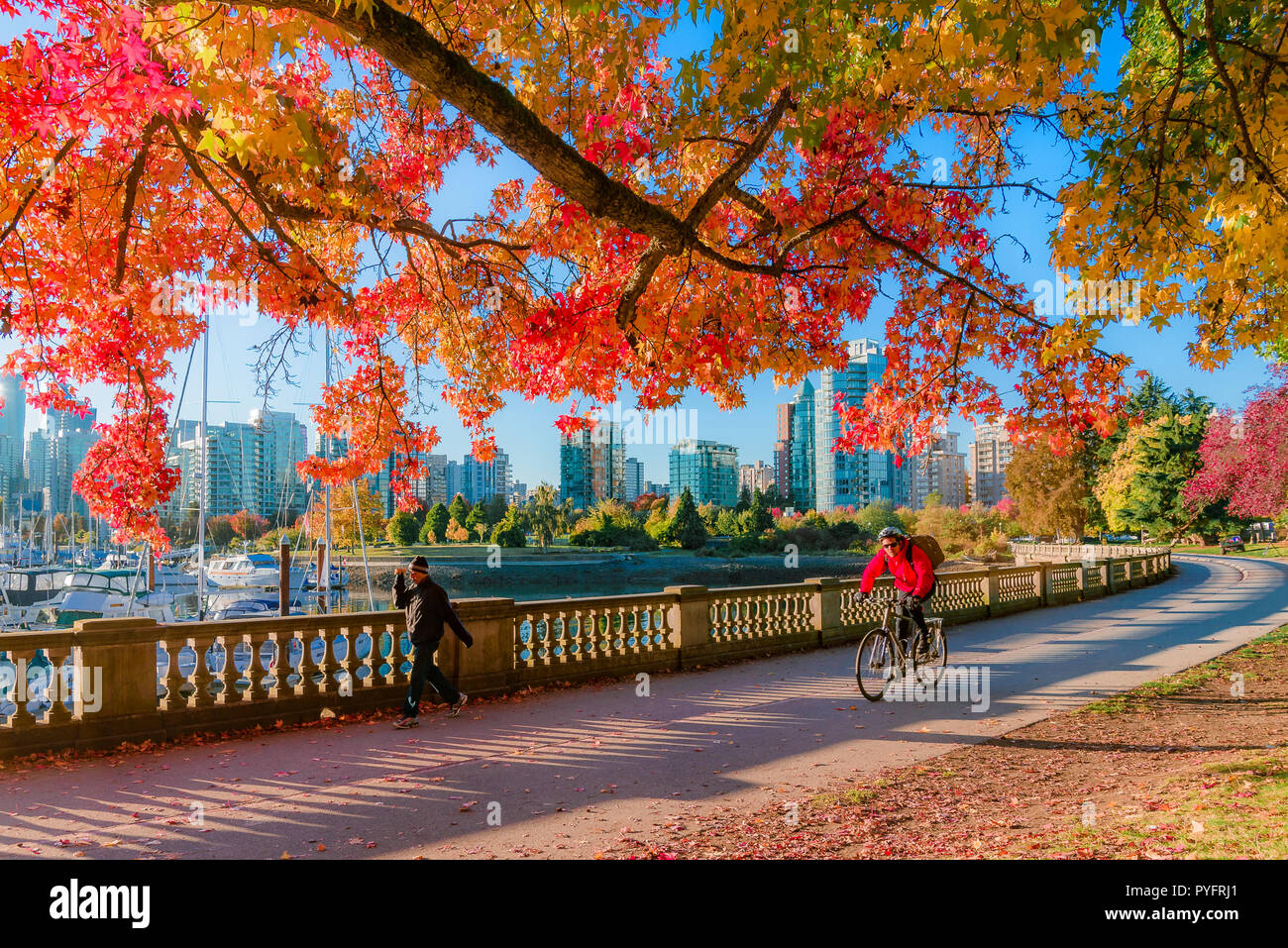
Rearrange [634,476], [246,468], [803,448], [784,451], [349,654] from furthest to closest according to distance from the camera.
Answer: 1. [634,476]
2. [784,451]
3. [803,448]
4. [246,468]
5. [349,654]

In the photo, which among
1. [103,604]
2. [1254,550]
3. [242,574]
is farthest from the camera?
[1254,550]

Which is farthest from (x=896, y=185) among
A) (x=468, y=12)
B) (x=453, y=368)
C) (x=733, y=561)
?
(x=733, y=561)

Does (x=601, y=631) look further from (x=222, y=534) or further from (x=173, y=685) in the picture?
(x=222, y=534)

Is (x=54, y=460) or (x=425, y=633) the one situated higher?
(x=54, y=460)

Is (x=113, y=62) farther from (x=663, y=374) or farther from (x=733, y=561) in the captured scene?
(x=733, y=561)

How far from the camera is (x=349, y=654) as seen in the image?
9070 millimetres

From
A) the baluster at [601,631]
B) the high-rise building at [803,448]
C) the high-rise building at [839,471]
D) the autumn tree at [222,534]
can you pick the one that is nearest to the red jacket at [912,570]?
the baluster at [601,631]

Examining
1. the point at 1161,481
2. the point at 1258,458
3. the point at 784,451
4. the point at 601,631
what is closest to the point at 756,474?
the point at 784,451

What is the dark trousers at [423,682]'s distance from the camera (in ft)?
28.0

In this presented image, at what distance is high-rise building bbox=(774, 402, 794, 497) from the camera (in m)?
146

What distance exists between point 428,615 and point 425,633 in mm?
195

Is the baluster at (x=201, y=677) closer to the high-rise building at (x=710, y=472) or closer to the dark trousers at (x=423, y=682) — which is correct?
the dark trousers at (x=423, y=682)

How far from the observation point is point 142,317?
32.8 feet

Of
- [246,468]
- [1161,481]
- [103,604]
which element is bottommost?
[103,604]
